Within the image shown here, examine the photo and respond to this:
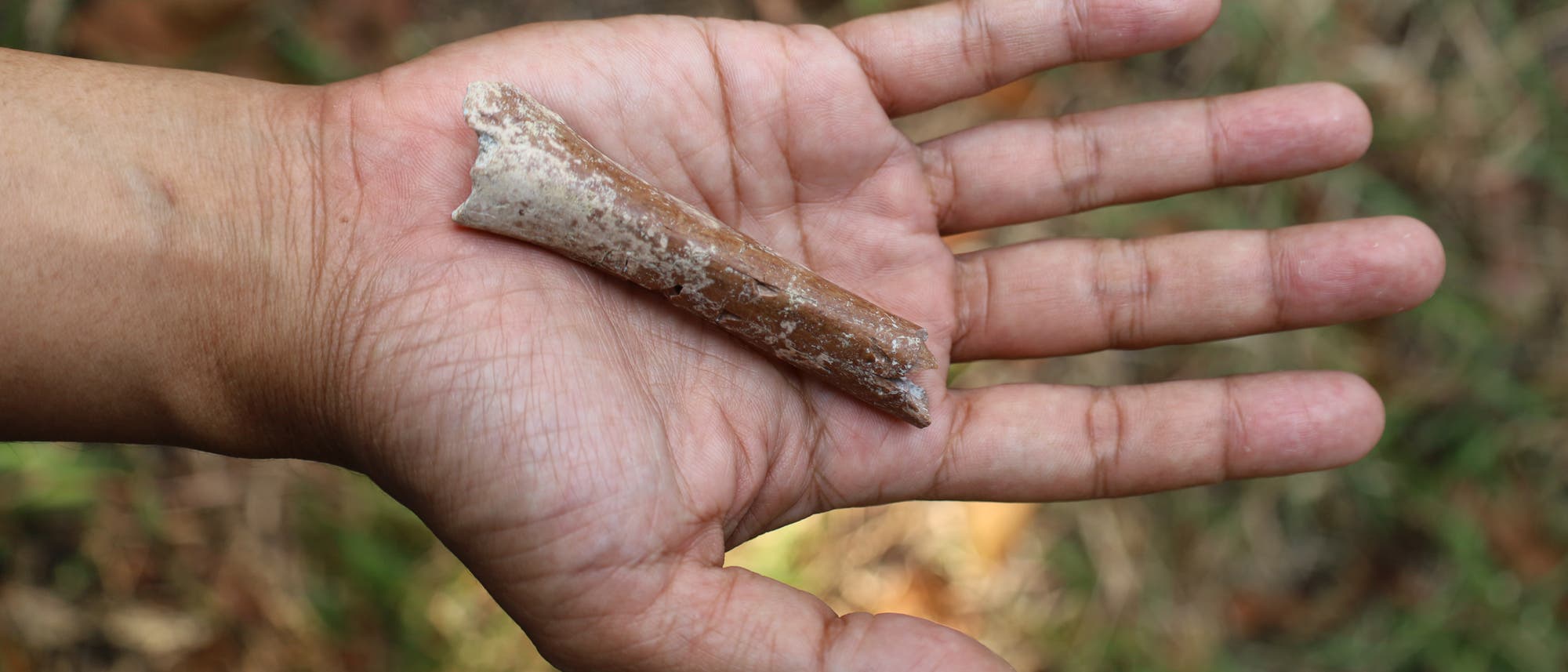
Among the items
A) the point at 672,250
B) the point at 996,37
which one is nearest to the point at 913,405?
the point at 672,250

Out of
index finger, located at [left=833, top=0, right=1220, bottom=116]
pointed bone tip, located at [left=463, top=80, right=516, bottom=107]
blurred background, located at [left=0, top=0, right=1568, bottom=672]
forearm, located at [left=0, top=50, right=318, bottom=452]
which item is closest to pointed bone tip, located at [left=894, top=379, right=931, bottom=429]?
index finger, located at [left=833, top=0, right=1220, bottom=116]

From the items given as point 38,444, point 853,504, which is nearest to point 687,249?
point 853,504

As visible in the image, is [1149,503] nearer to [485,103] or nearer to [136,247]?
[485,103]

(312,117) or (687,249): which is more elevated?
(312,117)

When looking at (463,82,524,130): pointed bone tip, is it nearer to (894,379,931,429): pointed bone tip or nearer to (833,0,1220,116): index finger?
(833,0,1220,116): index finger

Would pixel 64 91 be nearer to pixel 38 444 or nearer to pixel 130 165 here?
pixel 130 165

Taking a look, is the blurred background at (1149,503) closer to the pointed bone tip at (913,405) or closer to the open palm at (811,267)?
the open palm at (811,267)

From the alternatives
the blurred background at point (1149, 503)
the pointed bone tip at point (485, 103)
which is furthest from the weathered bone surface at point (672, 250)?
the blurred background at point (1149, 503)
